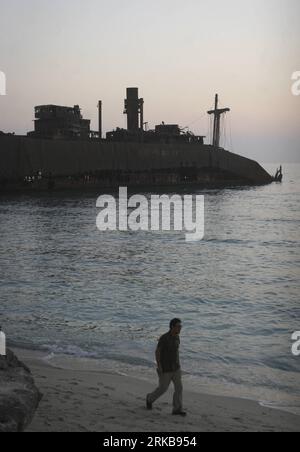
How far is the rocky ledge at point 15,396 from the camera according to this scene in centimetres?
615

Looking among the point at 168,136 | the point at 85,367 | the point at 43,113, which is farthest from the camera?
the point at 168,136

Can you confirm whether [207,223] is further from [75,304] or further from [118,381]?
[118,381]

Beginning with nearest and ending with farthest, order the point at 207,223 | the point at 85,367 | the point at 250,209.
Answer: the point at 85,367 < the point at 207,223 < the point at 250,209

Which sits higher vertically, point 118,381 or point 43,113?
point 43,113

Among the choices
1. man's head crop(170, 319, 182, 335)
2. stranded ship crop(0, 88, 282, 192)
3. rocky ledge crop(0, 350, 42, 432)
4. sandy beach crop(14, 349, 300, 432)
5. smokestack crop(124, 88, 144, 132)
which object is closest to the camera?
rocky ledge crop(0, 350, 42, 432)

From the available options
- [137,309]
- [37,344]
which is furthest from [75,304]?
[37,344]

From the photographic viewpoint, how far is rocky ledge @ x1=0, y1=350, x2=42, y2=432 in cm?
615

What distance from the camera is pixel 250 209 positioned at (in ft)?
206

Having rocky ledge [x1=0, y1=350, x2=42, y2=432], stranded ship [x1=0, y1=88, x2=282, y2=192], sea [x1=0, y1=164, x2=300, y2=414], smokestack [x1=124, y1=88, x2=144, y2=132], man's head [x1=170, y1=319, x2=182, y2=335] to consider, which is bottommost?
sea [x1=0, y1=164, x2=300, y2=414]

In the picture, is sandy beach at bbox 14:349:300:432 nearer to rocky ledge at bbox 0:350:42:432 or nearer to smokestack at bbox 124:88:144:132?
rocky ledge at bbox 0:350:42:432

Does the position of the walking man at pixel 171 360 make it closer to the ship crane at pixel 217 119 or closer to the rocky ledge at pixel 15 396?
the rocky ledge at pixel 15 396

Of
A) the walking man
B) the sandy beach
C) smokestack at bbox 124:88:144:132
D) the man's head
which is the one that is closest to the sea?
the sandy beach

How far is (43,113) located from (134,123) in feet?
61.5

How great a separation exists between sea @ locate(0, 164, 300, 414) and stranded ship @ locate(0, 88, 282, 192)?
96.6 feet
